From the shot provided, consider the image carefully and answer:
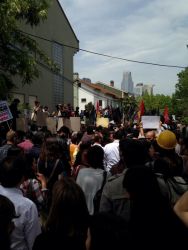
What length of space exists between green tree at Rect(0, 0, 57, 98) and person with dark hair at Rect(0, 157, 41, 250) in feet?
33.1

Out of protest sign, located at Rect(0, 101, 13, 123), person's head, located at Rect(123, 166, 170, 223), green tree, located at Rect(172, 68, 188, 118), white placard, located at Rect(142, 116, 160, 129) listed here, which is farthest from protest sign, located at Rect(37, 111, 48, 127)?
green tree, located at Rect(172, 68, 188, 118)

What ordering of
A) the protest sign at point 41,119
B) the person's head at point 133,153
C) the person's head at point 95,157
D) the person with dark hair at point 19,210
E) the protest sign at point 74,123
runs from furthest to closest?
the protest sign at point 74,123
the protest sign at point 41,119
the person's head at point 95,157
the person's head at point 133,153
the person with dark hair at point 19,210

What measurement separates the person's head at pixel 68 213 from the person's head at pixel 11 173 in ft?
3.45

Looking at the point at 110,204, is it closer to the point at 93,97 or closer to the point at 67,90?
the point at 67,90

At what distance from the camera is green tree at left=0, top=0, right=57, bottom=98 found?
44.7ft

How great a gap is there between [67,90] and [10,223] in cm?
3487

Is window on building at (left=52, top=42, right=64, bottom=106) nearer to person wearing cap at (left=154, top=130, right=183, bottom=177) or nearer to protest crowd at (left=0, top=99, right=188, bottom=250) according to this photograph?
protest crowd at (left=0, top=99, right=188, bottom=250)

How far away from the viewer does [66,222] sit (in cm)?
275

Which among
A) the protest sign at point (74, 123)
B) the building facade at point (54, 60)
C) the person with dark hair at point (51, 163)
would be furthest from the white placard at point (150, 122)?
the building facade at point (54, 60)

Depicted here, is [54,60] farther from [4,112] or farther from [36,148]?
[36,148]

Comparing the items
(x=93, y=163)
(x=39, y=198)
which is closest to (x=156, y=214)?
(x=39, y=198)

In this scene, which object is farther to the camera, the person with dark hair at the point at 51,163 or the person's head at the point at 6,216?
the person with dark hair at the point at 51,163

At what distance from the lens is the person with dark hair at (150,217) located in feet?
9.62

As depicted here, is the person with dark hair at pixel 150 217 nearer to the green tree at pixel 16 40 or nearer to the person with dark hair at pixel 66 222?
the person with dark hair at pixel 66 222
